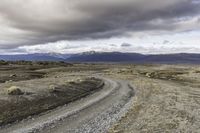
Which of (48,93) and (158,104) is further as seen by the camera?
(48,93)

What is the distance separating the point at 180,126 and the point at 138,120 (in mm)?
3646

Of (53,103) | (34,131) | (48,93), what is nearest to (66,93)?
(48,93)

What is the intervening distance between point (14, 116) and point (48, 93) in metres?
14.9

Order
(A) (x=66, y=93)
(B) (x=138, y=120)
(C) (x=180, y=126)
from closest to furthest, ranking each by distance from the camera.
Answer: (C) (x=180, y=126) → (B) (x=138, y=120) → (A) (x=66, y=93)

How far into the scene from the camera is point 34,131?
75.9 ft

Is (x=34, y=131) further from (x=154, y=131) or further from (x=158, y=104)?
(x=158, y=104)

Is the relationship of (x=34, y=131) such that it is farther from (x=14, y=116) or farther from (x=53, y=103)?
(x=53, y=103)

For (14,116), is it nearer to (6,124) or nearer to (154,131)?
(6,124)

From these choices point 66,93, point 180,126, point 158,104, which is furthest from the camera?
point 66,93

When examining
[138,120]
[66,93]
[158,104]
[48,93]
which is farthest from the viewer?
[66,93]

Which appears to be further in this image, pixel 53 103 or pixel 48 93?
pixel 48 93

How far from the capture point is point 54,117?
28875 mm

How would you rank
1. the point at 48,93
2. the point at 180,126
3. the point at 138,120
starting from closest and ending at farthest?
the point at 180,126
the point at 138,120
the point at 48,93

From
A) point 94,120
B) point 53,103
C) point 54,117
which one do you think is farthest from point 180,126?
point 53,103
